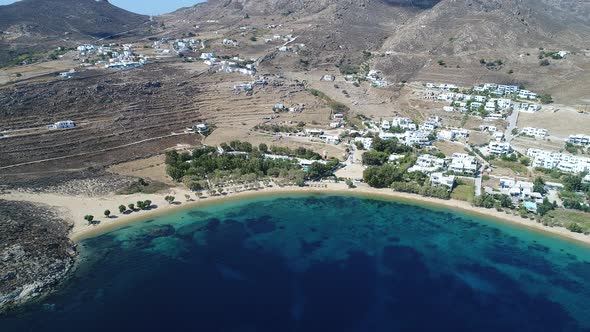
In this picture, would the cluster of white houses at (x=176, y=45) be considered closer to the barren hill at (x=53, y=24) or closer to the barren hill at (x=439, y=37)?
the barren hill at (x=439, y=37)

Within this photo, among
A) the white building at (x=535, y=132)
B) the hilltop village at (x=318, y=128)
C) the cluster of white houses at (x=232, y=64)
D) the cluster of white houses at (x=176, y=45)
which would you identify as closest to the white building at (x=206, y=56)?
the cluster of white houses at (x=232, y=64)

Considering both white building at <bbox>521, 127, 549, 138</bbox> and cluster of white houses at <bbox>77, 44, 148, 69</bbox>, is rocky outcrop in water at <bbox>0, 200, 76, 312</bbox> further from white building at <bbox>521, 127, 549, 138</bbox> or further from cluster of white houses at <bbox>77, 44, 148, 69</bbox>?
white building at <bbox>521, 127, 549, 138</bbox>

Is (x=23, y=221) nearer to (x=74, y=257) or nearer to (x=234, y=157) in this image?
(x=74, y=257)

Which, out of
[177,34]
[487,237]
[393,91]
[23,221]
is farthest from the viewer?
[177,34]

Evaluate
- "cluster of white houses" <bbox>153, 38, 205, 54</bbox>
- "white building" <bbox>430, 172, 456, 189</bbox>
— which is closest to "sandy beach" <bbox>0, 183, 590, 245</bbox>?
"white building" <bbox>430, 172, 456, 189</bbox>

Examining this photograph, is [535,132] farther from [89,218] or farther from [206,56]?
[206,56]

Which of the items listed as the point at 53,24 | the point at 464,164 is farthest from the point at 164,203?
the point at 53,24

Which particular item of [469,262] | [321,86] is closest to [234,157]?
[469,262]
